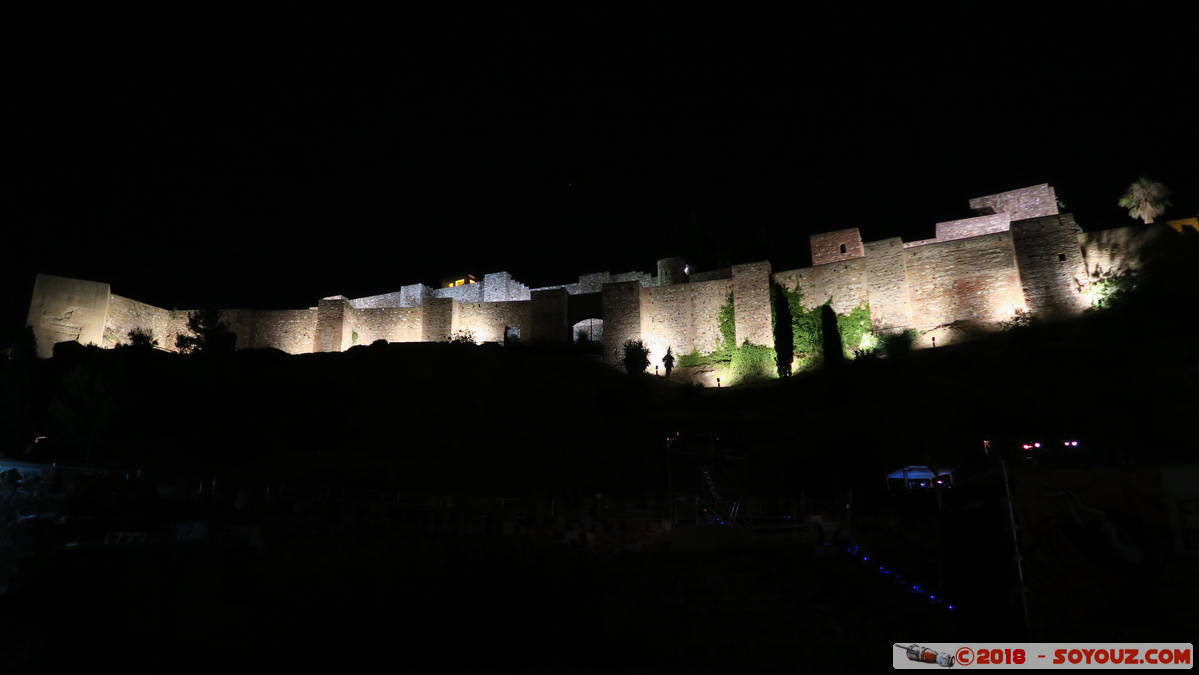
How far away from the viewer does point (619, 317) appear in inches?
1505

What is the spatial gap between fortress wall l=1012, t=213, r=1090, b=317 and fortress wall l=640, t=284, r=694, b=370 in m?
16.0

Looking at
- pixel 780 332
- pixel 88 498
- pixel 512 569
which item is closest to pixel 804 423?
pixel 780 332

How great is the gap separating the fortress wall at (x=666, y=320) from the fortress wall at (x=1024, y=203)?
15.5m

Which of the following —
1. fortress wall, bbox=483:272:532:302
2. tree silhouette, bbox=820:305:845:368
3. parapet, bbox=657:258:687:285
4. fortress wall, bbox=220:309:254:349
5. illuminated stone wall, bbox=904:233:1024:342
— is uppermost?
fortress wall, bbox=483:272:532:302

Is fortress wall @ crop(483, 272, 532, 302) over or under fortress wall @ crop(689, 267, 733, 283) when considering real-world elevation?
over

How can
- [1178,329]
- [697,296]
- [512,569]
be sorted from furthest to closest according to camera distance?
1. [697,296]
2. [1178,329]
3. [512,569]

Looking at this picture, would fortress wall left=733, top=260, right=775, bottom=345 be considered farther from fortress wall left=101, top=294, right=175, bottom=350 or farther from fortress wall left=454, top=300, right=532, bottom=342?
fortress wall left=101, top=294, right=175, bottom=350

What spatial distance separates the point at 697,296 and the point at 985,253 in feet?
46.3

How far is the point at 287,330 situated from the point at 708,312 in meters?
28.4

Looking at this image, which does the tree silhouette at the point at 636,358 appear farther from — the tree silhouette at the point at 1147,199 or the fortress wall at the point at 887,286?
the tree silhouette at the point at 1147,199

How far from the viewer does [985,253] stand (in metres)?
29.1

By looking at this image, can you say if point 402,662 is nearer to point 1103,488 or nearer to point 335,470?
point 1103,488

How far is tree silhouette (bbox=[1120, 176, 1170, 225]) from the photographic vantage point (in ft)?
98.7

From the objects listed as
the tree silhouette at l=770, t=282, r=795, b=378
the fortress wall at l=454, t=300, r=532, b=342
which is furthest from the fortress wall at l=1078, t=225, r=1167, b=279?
the fortress wall at l=454, t=300, r=532, b=342
